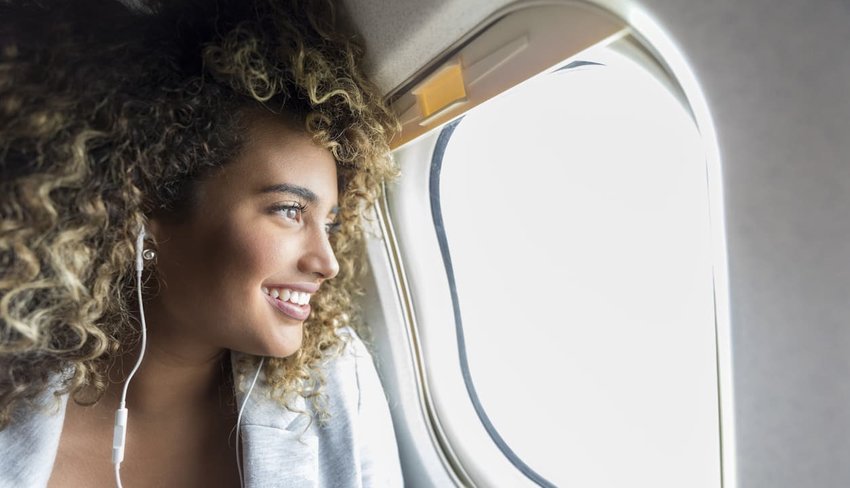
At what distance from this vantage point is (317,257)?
1.19 metres

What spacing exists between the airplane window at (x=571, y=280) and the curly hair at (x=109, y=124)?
0.43 metres

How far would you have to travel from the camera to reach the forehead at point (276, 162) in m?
1.10

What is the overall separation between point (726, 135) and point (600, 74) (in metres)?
0.51

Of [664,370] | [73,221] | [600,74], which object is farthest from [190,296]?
[664,370]

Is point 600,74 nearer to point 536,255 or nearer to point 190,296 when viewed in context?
point 536,255

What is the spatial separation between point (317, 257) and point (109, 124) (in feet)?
1.60

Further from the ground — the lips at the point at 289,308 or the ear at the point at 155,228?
the ear at the point at 155,228

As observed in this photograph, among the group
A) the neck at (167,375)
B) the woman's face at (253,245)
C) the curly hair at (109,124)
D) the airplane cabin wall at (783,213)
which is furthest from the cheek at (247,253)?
the airplane cabin wall at (783,213)

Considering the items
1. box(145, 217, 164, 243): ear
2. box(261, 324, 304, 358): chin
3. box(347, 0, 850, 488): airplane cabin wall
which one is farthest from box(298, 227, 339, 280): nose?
box(347, 0, 850, 488): airplane cabin wall

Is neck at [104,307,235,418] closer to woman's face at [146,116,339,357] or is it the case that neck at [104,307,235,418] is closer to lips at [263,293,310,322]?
woman's face at [146,116,339,357]

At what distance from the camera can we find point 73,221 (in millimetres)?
985

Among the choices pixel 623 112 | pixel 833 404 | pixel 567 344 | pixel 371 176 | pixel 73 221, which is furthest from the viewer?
pixel 567 344

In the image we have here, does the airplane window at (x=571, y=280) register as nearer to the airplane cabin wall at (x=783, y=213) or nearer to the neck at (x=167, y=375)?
the airplane cabin wall at (x=783, y=213)

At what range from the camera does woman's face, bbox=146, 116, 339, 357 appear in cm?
109
